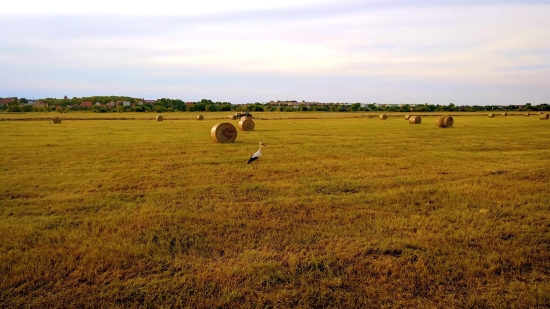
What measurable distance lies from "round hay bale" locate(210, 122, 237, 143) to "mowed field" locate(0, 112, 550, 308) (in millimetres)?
8187

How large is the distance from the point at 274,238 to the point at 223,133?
14.3 metres

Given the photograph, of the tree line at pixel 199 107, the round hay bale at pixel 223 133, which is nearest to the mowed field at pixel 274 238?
the round hay bale at pixel 223 133

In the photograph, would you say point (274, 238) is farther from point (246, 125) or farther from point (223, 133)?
point (246, 125)

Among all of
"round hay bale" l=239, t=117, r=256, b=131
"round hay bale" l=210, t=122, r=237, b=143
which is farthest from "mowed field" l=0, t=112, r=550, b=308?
"round hay bale" l=239, t=117, r=256, b=131

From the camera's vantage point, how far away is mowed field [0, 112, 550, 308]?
173 inches

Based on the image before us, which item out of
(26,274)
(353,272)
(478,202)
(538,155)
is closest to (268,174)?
(478,202)

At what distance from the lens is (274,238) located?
19.6ft

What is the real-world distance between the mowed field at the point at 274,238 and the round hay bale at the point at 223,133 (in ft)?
26.9

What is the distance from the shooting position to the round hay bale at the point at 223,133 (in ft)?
64.5

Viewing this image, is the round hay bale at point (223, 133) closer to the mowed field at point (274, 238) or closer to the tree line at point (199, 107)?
the mowed field at point (274, 238)

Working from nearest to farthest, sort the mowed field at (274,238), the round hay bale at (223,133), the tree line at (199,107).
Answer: the mowed field at (274,238) → the round hay bale at (223,133) → the tree line at (199,107)

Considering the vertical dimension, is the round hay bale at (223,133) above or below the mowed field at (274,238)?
above

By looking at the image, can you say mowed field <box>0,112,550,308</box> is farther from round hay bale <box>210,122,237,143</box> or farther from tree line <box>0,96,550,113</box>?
tree line <box>0,96,550,113</box>

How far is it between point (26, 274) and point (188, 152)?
11367 mm
